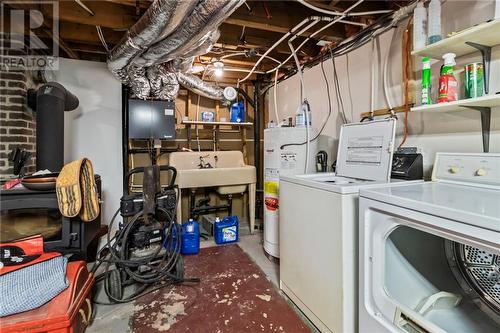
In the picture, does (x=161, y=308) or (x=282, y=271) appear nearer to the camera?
Result: (x=161, y=308)

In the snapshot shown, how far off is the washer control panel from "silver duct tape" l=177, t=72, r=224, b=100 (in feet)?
8.70

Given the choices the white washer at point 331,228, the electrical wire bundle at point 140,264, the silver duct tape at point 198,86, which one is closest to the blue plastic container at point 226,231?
the electrical wire bundle at point 140,264

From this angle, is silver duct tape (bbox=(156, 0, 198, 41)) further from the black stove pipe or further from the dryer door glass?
the dryer door glass

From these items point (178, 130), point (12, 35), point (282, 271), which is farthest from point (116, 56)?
point (282, 271)

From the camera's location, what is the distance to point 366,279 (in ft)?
3.93

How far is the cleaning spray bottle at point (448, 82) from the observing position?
4.23ft

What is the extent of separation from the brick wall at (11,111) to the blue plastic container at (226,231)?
6.54 ft

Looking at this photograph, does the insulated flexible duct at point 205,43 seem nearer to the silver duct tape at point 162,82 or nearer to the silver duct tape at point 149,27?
the silver duct tape at point 149,27

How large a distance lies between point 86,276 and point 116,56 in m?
1.81

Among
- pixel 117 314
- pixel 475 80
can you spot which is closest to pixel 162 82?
pixel 117 314

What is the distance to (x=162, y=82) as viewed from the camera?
2.95m

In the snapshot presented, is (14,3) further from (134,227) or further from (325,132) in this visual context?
(325,132)

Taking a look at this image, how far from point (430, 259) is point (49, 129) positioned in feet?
9.77

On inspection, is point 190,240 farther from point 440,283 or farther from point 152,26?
point 440,283
